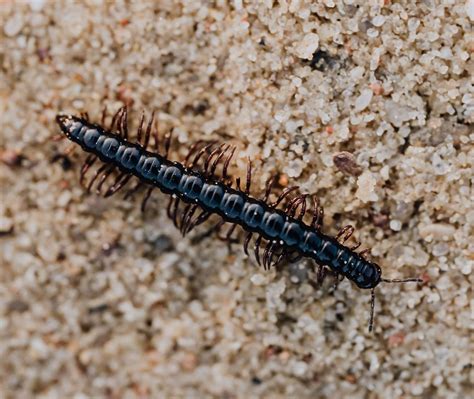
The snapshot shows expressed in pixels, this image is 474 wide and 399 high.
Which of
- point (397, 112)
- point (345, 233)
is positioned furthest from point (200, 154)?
point (397, 112)

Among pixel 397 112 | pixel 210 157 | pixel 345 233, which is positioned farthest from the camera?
pixel 345 233

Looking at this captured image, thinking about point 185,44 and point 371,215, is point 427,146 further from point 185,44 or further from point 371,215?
point 185,44

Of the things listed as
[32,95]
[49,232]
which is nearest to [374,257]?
[49,232]

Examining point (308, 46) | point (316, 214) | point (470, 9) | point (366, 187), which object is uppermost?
point (470, 9)

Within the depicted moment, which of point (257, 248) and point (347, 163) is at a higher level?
point (347, 163)

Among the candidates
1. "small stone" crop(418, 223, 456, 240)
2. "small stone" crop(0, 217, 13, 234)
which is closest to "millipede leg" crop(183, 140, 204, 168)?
"small stone" crop(0, 217, 13, 234)

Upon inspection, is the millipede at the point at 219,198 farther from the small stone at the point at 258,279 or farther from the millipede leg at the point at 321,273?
the small stone at the point at 258,279

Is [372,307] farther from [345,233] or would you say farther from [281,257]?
[281,257]

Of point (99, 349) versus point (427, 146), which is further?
point (99, 349)
